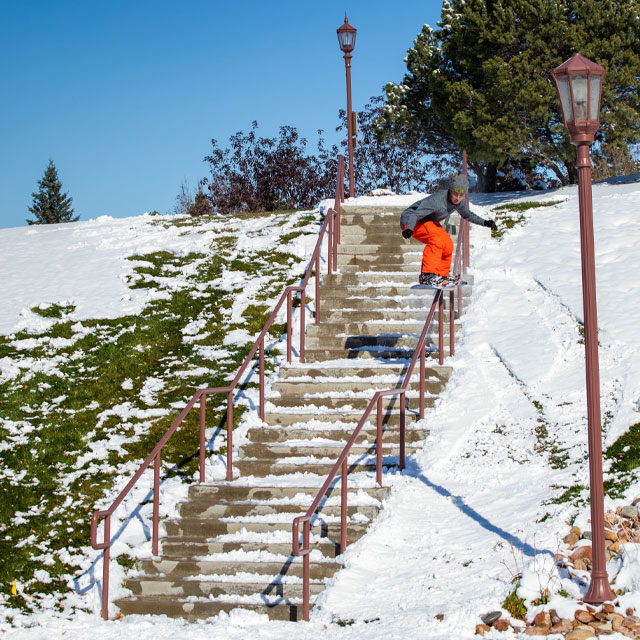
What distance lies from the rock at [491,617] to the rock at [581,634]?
20.9 inches

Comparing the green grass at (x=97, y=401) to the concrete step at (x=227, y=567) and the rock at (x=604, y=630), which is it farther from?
the rock at (x=604, y=630)

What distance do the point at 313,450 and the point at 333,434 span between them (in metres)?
0.38

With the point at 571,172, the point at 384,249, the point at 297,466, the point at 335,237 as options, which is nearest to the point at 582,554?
the point at 297,466

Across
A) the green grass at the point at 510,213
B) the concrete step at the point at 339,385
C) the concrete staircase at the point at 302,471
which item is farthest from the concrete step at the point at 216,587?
the green grass at the point at 510,213

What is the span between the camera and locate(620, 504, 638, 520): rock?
6699 mm

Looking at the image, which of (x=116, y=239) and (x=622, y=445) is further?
(x=116, y=239)

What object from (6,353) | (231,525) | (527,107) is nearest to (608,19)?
(527,107)

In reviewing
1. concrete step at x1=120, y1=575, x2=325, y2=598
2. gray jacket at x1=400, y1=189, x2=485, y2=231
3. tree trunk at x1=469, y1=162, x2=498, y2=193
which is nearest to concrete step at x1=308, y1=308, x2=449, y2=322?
gray jacket at x1=400, y1=189, x2=485, y2=231

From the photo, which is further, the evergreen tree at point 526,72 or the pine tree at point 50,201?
the pine tree at point 50,201

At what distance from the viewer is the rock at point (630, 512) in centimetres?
670

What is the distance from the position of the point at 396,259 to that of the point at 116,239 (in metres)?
7.38

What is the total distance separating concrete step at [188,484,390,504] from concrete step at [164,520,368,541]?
0.31m

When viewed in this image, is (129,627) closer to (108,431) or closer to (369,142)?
(108,431)

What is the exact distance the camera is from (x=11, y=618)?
716cm
